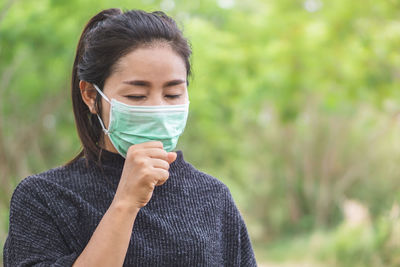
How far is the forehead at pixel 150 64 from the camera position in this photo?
1.96m

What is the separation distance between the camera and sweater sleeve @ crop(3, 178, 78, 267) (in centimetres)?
189

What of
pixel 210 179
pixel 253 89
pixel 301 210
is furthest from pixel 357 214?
pixel 210 179

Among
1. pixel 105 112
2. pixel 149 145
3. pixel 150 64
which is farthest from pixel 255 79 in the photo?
pixel 149 145

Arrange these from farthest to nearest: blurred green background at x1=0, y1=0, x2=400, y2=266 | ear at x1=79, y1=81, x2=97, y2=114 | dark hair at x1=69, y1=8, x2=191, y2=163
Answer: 1. blurred green background at x1=0, y1=0, x2=400, y2=266
2. ear at x1=79, y1=81, x2=97, y2=114
3. dark hair at x1=69, y1=8, x2=191, y2=163

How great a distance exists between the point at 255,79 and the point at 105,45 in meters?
11.1

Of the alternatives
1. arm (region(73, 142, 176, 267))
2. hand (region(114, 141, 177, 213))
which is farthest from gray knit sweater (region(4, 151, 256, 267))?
hand (region(114, 141, 177, 213))

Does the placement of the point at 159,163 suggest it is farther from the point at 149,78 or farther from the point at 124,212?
the point at 149,78

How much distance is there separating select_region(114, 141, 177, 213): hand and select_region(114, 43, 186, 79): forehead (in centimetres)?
25

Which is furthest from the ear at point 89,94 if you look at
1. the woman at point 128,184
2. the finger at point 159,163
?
Result: the finger at point 159,163

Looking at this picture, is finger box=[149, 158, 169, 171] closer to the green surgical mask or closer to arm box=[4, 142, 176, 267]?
arm box=[4, 142, 176, 267]

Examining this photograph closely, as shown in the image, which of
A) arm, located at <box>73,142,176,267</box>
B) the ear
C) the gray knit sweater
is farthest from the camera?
the ear

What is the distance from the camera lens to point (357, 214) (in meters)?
13.3

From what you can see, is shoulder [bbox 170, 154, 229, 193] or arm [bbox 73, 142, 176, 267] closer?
arm [bbox 73, 142, 176, 267]

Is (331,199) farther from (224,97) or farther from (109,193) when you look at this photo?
(109,193)
